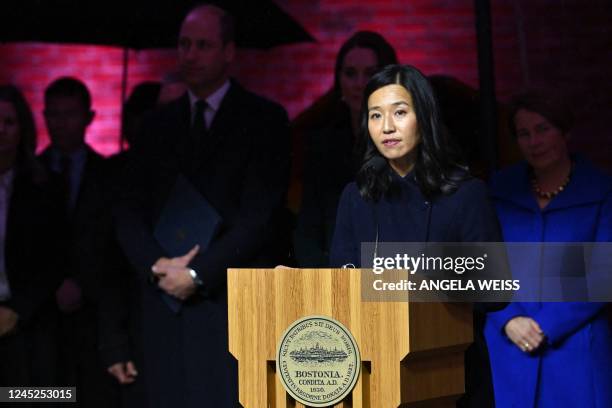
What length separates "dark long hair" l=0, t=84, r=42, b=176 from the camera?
13.9 ft

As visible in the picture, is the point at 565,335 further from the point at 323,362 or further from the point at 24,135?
the point at 24,135

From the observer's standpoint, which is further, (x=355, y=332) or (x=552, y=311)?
(x=552, y=311)

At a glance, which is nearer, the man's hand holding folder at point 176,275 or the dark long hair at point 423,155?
the dark long hair at point 423,155

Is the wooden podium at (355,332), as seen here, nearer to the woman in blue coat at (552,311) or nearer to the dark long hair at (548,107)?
the woman in blue coat at (552,311)

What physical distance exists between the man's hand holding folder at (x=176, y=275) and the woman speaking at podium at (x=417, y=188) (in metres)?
0.87

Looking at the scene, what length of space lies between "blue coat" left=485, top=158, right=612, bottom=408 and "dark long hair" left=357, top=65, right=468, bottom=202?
39.6 inches

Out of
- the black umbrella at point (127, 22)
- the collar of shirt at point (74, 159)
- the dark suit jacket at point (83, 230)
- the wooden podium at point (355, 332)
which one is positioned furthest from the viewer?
the black umbrella at point (127, 22)

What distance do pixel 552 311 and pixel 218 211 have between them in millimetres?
1106

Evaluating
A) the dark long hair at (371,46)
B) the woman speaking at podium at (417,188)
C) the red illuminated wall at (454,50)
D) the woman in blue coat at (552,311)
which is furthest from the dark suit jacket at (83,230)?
the woman speaking at podium at (417,188)

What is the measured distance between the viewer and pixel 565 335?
385cm

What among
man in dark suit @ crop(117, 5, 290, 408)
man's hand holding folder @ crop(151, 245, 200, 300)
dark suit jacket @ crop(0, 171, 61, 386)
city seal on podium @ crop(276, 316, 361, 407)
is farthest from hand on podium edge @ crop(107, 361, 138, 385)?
city seal on podium @ crop(276, 316, 361, 407)

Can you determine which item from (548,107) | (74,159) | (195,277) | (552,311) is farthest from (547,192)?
(74,159)

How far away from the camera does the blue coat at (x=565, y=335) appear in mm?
3842

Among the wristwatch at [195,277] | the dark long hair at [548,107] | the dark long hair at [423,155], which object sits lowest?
the wristwatch at [195,277]
